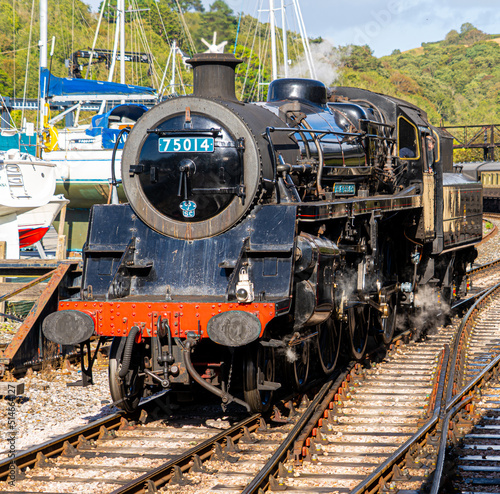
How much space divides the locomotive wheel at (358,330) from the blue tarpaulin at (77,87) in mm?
14910

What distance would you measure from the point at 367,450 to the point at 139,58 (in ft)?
86.5

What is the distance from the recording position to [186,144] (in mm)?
5926

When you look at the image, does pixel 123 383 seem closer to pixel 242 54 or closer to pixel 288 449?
pixel 288 449

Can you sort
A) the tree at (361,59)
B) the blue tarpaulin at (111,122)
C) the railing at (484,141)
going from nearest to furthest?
the blue tarpaulin at (111,122), the railing at (484,141), the tree at (361,59)

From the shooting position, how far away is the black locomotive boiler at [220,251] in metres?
5.45

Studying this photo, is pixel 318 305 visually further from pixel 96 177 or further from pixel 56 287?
pixel 96 177

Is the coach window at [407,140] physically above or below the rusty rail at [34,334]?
above

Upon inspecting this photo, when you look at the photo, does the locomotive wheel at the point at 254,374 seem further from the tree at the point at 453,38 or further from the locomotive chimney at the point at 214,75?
the tree at the point at 453,38

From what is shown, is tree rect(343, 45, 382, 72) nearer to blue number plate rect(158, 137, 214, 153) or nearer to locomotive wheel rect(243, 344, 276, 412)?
blue number plate rect(158, 137, 214, 153)

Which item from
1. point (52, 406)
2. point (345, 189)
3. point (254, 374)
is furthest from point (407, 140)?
point (52, 406)

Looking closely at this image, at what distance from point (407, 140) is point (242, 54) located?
23.1 ft

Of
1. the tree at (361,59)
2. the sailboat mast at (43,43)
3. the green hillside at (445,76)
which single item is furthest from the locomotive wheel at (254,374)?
the tree at (361,59)

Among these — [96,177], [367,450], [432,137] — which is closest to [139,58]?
[96,177]

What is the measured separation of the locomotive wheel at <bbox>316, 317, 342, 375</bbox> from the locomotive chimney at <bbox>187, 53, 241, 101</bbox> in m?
2.59
